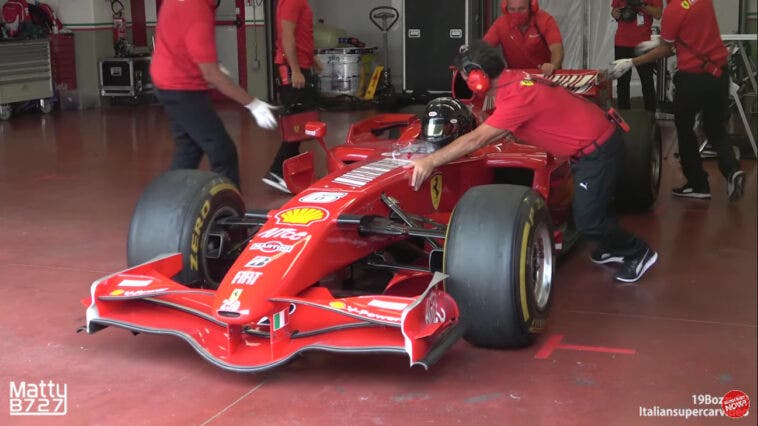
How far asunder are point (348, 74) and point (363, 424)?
12749mm

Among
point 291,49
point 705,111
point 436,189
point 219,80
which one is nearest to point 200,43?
point 219,80

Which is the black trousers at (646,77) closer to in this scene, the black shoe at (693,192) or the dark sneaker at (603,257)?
the black shoe at (693,192)

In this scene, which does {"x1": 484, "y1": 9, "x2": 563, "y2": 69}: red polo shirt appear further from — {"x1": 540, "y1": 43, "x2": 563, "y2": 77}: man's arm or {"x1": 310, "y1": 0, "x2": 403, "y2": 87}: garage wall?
{"x1": 310, "y1": 0, "x2": 403, "y2": 87}: garage wall

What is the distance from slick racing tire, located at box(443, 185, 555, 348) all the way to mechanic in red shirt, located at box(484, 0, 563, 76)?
369cm

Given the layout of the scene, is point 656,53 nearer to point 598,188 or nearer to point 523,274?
point 598,188

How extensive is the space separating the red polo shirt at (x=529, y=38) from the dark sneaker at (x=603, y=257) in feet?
8.00

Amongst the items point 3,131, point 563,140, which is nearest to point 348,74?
point 3,131

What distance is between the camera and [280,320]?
12.4 ft

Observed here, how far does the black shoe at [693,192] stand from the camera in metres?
7.60

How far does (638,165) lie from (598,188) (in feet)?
6.71

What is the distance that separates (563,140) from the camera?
15.9 feet

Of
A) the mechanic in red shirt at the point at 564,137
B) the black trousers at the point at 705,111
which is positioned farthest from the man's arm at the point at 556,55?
the mechanic in red shirt at the point at 564,137

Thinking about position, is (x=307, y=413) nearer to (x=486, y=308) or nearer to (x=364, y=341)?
(x=364, y=341)

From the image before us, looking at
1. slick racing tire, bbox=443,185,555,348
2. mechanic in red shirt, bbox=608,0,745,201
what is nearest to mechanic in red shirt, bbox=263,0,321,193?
mechanic in red shirt, bbox=608,0,745,201
